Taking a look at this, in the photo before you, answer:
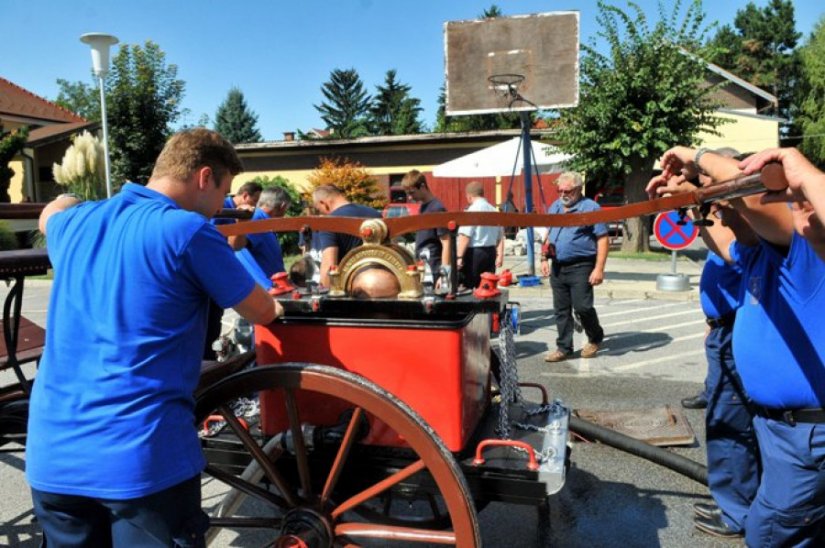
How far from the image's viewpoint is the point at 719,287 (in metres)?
2.90

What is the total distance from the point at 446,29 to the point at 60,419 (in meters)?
10.9

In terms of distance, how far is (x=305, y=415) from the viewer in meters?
2.05

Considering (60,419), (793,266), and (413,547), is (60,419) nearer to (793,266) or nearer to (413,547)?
(413,547)

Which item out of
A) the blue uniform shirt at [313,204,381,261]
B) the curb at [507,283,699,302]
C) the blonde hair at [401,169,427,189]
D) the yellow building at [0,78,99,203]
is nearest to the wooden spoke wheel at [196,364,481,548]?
the blue uniform shirt at [313,204,381,261]

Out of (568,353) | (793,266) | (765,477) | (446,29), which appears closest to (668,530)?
(765,477)

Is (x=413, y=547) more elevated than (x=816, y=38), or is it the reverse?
(x=816, y=38)

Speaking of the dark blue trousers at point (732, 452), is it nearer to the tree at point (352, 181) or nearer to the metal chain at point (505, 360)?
the metal chain at point (505, 360)

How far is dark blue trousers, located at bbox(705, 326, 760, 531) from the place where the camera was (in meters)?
2.66

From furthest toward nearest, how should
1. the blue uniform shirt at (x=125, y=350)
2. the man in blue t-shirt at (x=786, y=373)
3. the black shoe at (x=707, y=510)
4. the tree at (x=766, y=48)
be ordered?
the tree at (x=766, y=48), the black shoe at (x=707, y=510), the man in blue t-shirt at (x=786, y=373), the blue uniform shirt at (x=125, y=350)

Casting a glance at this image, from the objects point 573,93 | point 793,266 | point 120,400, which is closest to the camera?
point 120,400

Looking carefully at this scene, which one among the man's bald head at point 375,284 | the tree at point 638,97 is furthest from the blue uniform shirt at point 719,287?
the tree at point 638,97

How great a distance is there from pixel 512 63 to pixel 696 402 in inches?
315

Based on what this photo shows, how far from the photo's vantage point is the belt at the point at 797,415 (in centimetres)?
182

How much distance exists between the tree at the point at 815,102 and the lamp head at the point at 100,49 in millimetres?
30987
